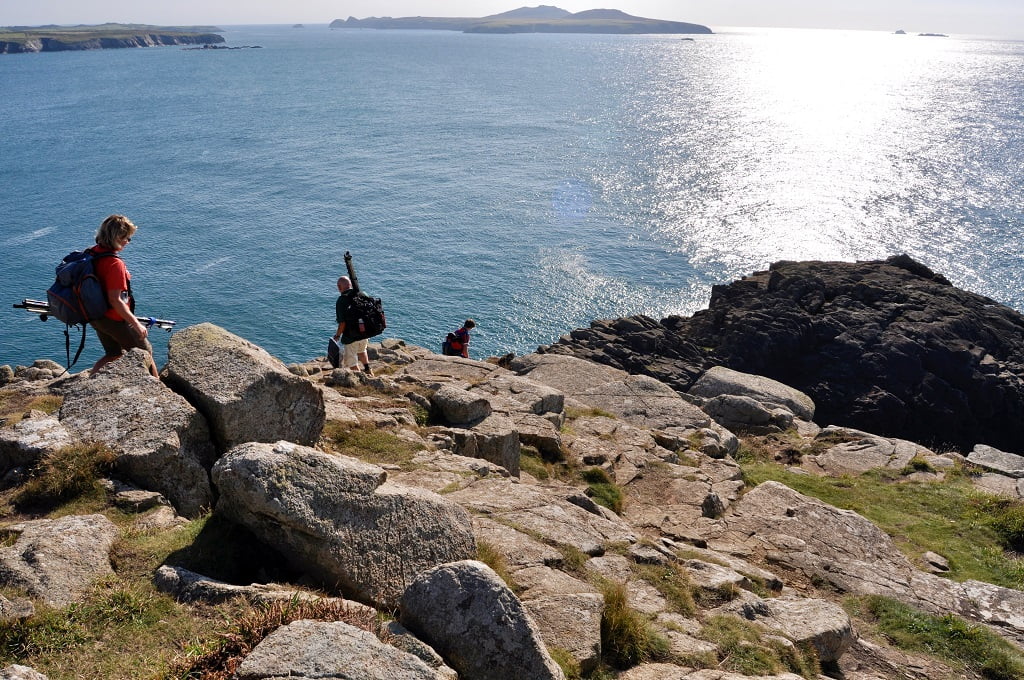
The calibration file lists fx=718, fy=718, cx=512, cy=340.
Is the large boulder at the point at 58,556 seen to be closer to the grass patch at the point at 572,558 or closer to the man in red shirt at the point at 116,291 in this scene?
the man in red shirt at the point at 116,291

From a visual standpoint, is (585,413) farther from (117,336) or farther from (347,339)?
(117,336)

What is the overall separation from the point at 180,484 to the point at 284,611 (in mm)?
4095

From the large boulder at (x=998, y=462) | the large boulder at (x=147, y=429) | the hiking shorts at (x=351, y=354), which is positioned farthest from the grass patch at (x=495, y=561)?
the large boulder at (x=998, y=462)

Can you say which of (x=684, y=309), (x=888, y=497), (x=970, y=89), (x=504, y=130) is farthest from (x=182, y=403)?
(x=970, y=89)

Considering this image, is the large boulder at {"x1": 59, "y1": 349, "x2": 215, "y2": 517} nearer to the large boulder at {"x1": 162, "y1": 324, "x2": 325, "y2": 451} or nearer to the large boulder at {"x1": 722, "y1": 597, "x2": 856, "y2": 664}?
the large boulder at {"x1": 162, "y1": 324, "x2": 325, "y2": 451}

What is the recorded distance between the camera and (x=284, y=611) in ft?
21.2

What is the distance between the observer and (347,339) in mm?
18203

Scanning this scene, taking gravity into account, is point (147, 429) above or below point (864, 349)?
above

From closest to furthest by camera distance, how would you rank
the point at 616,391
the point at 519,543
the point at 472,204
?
1. the point at 519,543
2. the point at 616,391
3. the point at 472,204

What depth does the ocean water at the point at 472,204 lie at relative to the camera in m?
55.4

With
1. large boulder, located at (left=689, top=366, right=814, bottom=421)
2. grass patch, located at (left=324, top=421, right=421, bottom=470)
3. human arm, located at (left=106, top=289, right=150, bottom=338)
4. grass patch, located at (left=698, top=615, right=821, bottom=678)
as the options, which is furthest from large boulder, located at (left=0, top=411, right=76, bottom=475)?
large boulder, located at (left=689, top=366, right=814, bottom=421)

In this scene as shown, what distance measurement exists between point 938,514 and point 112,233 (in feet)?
63.0

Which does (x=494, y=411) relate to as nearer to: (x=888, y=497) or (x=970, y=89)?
(x=888, y=497)

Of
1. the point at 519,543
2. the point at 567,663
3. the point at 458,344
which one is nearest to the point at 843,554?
the point at 519,543
